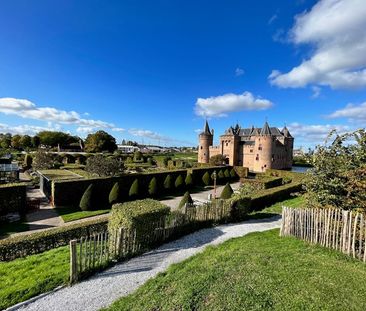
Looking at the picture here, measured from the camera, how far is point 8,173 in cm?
2430

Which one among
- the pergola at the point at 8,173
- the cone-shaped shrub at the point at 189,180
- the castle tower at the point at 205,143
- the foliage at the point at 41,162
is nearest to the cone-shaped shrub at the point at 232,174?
the cone-shaped shrub at the point at 189,180

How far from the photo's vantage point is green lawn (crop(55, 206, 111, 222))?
15.7 meters

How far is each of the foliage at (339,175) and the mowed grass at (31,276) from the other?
831cm

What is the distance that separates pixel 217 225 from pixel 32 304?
26.5ft

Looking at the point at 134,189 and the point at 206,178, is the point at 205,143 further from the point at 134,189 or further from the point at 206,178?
the point at 134,189

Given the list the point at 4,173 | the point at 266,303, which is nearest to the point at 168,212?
the point at 266,303

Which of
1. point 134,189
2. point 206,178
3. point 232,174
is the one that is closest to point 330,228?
point 134,189

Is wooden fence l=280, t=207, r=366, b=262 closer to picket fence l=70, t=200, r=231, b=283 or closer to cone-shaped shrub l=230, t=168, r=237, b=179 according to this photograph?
picket fence l=70, t=200, r=231, b=283

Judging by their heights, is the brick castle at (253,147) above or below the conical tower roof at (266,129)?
below

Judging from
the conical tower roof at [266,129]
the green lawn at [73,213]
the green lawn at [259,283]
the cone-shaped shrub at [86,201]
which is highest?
the conical tower roof at [266,129]

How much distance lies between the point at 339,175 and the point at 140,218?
6.81 m

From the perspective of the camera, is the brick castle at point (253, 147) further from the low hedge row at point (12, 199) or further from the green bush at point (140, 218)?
the green bush at point (140, 218)

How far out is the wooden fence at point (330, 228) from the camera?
21.2 ft

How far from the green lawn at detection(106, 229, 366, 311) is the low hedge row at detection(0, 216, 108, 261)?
4.71m
